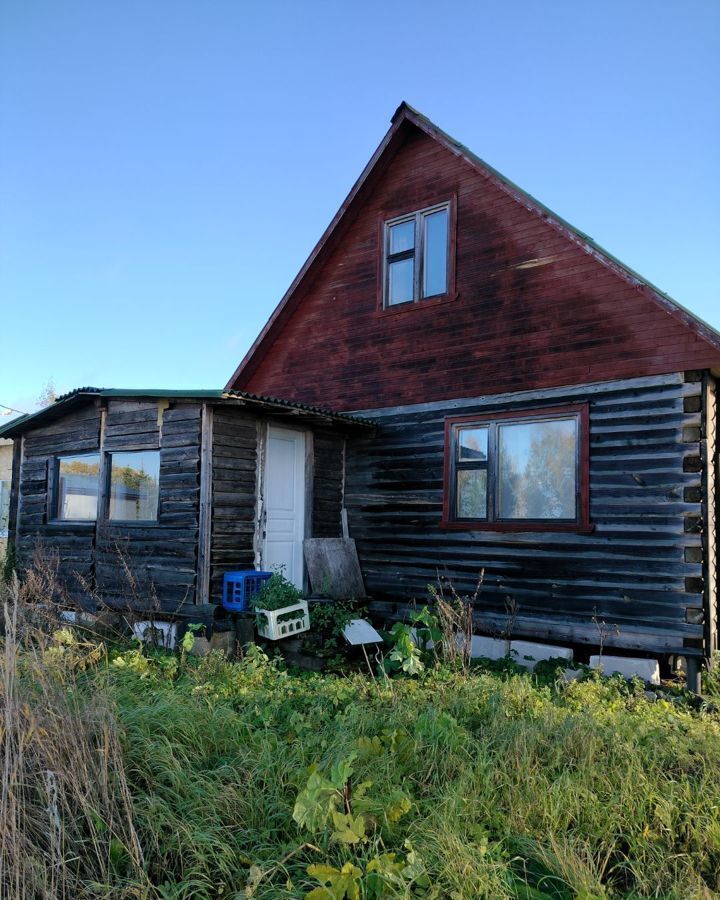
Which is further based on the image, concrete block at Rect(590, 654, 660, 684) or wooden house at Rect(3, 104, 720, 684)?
wooden house at Rect(3, 104, 720, 684)

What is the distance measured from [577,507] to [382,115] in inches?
275

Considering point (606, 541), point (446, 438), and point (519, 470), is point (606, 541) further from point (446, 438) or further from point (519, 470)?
point (446, 438)

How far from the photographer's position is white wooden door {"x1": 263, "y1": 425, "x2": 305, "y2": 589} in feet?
32.0

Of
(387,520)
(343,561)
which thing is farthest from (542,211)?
(343,561)

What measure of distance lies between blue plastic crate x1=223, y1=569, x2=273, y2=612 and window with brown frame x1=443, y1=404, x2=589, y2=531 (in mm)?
2798

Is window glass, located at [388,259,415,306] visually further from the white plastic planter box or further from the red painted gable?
the white plastic planter box

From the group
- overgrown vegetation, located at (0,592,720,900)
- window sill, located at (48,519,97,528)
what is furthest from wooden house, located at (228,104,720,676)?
window sill, located at (48,519,97,528)

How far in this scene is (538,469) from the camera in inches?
347

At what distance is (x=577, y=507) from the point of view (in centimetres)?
838

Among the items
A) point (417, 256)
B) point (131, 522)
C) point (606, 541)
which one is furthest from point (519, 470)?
point (131, 522)

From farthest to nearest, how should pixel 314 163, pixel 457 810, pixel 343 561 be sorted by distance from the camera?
pixel 314 163 → pixel 343 561 → pixel 457 810

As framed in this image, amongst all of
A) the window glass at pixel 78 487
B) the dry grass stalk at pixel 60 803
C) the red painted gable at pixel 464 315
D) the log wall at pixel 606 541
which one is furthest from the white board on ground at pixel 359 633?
the dry grass stalk at pixel 60 803

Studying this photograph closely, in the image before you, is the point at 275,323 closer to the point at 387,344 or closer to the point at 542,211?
the point at 387,344

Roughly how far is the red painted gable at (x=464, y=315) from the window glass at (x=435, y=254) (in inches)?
10.9
